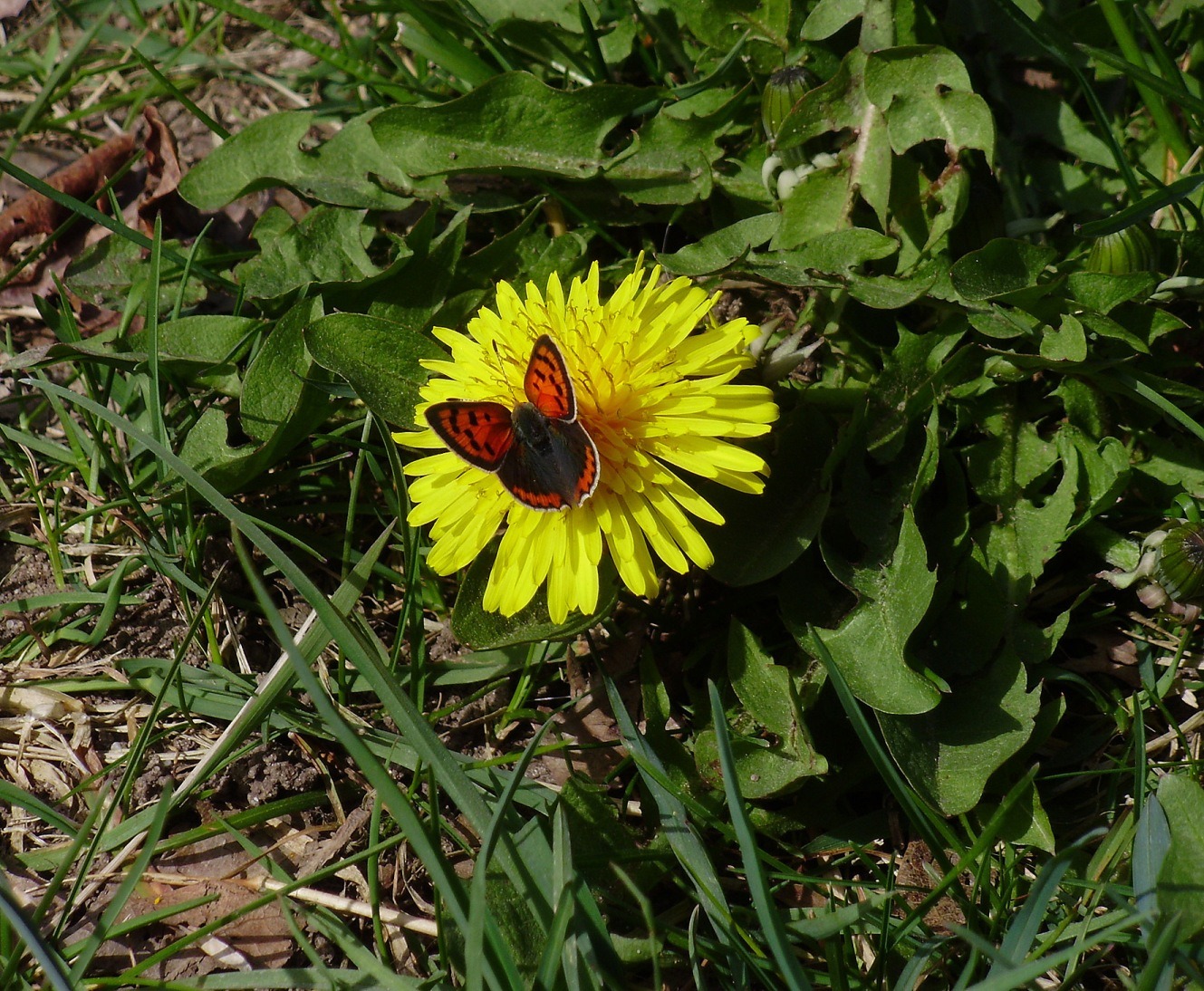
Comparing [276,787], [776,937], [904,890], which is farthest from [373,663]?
[904,890]

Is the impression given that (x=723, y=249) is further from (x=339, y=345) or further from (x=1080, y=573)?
(x=1080, y=573)

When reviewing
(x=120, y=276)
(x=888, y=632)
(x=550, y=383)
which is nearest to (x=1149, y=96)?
(x=888, y=632)

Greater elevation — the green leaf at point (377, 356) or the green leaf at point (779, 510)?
the green leaf at point (377, 356)

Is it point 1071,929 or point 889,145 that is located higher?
point 889,145

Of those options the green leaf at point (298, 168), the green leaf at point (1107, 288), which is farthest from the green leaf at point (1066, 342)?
the green leaf at point (298, 168)

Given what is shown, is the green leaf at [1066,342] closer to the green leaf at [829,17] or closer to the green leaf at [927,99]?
the green leaf at [927,99]

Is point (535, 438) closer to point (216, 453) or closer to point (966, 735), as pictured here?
point (216, 453)
